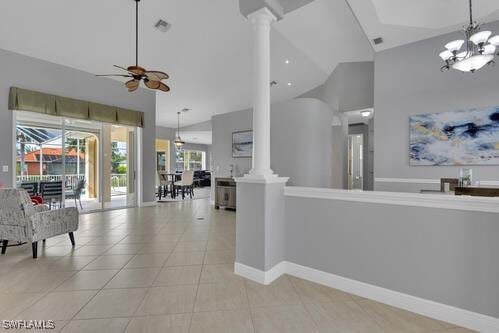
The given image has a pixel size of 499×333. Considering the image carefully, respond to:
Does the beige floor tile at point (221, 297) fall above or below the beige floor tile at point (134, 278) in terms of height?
below

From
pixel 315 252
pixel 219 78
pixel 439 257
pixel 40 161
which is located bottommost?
pixel 315 252

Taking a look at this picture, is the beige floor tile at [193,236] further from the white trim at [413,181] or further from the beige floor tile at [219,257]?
the white trim at [413,181]

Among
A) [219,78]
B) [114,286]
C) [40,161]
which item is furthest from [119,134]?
[114,286]

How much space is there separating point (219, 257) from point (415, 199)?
2256mm

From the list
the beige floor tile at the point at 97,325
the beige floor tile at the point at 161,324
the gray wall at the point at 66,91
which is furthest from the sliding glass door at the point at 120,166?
the beige floor tile at the point at 161,324

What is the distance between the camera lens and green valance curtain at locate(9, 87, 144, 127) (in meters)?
4.48

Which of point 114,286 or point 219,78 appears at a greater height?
point 219,78

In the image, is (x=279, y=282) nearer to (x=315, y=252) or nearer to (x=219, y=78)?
(x=315, y=252)

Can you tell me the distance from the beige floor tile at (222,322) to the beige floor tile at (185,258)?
1.04m

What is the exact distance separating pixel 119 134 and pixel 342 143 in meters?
6.43

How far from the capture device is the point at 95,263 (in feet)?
9.21

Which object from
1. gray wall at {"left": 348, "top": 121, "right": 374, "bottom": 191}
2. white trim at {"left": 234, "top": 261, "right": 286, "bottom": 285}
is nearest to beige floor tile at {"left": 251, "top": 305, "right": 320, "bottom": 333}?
white trim at {"left": 234, "top": 261, "right": 286, "bottom": 285}

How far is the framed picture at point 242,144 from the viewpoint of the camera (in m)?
6.69
